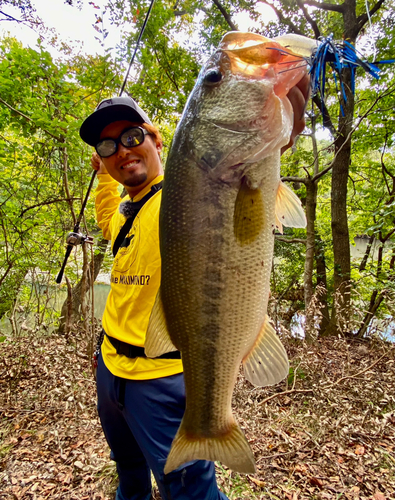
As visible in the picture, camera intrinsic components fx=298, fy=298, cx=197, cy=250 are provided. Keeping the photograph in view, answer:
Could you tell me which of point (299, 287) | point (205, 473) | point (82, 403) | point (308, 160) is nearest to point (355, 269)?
point (299, 287)

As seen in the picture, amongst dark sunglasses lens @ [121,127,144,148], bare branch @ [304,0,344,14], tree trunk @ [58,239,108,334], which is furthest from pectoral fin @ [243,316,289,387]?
bare branch @ [304,0,344,14]

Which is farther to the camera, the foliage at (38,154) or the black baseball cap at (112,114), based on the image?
the foliage at (38,154)

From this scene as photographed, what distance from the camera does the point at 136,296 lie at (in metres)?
1.74

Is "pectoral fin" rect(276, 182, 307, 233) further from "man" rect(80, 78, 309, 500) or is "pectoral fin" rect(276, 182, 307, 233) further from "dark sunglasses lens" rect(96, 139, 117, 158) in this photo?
"dark sunglasses lens" rect(96, 139, 117, 158)

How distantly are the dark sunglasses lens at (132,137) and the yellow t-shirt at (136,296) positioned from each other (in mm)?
384

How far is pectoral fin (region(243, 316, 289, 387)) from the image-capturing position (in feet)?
3.96

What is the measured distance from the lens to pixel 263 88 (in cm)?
115

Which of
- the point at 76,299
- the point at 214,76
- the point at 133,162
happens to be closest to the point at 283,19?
the point at 133,162

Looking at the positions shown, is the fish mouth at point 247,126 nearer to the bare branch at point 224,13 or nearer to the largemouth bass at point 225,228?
the largemouth bass at point 225,228

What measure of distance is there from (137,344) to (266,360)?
758mm

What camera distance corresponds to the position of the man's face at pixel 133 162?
1970 mm

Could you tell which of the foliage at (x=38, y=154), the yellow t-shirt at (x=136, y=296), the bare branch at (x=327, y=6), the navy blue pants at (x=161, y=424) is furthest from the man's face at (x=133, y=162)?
the bare branch at (x=327, y=6)

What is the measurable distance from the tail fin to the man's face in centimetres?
149

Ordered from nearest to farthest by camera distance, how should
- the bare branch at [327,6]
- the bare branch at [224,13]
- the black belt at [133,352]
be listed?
1. the black belt at [133,352]
2. the bare branch at [327,6]
3. the bare branch at [224,13]
